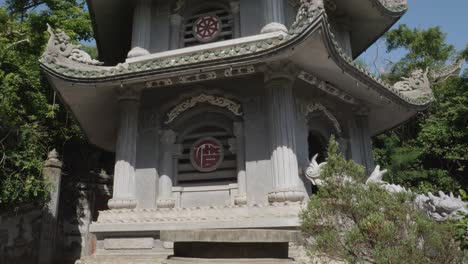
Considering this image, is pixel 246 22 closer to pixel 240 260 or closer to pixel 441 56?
pixel 240 260

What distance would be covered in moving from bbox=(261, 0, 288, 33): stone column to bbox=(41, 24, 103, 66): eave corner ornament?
3.49 m

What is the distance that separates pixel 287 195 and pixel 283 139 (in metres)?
1.01

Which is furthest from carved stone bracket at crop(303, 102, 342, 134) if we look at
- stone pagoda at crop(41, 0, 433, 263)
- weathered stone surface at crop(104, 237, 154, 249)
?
weathered stone surface at crop(104, 237, 154, 249)

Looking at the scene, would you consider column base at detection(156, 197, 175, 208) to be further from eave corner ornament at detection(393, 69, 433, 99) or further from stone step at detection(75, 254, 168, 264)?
eave corner ornament at detection(393, 69, 433, 99)

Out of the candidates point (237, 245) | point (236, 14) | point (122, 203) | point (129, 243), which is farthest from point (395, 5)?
point (237, 245)

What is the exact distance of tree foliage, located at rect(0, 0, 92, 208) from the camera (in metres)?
9.44

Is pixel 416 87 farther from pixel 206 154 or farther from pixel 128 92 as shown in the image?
pixel 128 92

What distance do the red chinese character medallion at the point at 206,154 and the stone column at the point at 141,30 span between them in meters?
2.49

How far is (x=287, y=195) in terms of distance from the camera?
21.2ft

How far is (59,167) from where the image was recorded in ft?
41.5

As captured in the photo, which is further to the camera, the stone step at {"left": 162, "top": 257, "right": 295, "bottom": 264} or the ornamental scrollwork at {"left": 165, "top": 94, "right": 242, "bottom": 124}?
the ornamental scrollwork at {"left": 165, "top": 94, "right": 242, "bottom": 124}

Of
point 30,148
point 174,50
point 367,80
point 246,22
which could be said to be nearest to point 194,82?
point 174,50

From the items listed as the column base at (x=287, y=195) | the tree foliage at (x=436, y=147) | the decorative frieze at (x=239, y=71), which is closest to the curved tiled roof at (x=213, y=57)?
the decorative frieze at (x=239, y=71)

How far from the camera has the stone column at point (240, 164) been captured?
7141 mm
